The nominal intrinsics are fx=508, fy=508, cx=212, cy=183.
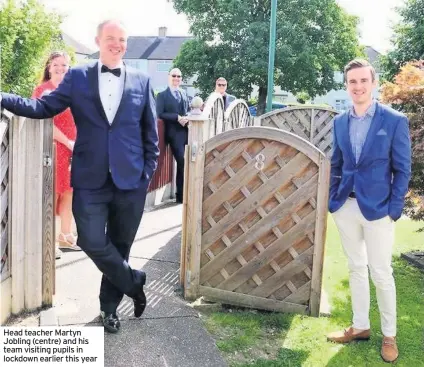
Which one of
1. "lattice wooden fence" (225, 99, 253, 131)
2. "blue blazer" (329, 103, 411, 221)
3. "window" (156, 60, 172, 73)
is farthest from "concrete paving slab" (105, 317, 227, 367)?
"window" (156, 60, 172, 73)

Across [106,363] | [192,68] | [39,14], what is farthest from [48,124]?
[192,68]

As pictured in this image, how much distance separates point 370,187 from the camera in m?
3.28

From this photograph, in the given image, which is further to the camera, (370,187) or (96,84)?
(370,187)

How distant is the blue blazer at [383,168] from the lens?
322 cm

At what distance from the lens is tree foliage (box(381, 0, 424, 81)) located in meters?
20.2

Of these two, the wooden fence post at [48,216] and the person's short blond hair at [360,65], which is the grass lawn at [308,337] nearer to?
the wooden fence post at [48,216]

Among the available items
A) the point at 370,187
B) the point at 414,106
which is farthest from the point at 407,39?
the point at 370,187

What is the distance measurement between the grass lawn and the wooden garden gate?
0.51 feet

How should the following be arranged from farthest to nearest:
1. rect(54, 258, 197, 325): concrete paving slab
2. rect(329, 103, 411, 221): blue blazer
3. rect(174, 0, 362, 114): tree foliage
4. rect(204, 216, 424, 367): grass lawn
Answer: rect(174, 0, 362, 114): tree foliage → rect(54, 258, 197, 325): concrete paving slab → rect(204, 216, 424, 367): grass lawn → rect(329, 103, 411, 221): blue blazer

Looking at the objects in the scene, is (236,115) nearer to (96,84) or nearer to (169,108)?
(169,108)

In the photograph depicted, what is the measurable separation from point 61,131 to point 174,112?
9.61 feet

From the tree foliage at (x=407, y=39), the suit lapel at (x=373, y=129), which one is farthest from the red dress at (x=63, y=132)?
the tree foliage at (x=407, y=39)

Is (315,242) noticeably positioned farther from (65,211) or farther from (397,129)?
(65,211)

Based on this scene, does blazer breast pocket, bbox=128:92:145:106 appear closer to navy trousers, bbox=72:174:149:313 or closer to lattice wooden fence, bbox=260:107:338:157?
navy trousers, bbox=72:174:149:313
